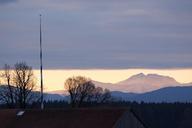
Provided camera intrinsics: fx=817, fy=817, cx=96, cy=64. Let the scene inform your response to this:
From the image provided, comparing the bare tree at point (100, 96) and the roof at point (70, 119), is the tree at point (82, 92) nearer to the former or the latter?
the bare tree at point (100, 96)

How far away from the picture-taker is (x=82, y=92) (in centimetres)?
13838

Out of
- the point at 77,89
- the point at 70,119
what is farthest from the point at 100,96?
the point at 70,119

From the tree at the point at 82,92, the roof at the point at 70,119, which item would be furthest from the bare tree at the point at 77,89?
the roof at the point at 70,119

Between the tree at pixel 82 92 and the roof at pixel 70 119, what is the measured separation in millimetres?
35566

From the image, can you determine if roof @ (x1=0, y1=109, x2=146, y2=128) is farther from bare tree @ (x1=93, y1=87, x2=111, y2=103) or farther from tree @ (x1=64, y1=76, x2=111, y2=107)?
bare tree @ (x1=93, y1=87, x2=111, y2=103)

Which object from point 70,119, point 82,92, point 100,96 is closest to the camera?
point 70,119

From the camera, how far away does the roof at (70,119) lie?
82625mm

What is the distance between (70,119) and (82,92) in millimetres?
52823

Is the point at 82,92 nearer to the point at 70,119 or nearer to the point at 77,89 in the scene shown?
the point at 77,89

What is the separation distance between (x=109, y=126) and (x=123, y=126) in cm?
208

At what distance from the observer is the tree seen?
133m

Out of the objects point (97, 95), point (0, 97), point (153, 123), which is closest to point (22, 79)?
point (0, 97)

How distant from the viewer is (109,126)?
81312mm

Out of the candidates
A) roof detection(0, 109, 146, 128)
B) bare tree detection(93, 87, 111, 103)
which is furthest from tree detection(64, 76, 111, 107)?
roof detection(0, 109, 146, 128)
